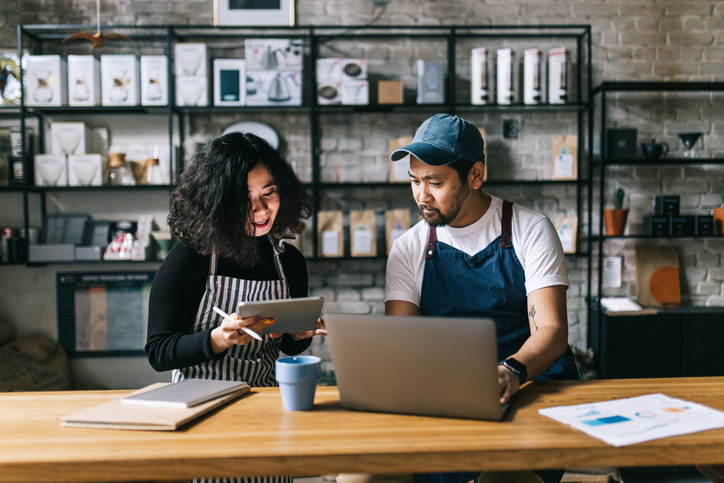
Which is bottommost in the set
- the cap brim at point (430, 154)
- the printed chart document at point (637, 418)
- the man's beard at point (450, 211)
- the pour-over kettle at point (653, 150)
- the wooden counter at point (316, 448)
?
the wooden counter at point (316, 448)

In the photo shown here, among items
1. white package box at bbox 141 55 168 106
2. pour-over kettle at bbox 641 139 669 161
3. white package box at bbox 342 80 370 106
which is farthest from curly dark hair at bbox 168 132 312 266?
pour-over kettle at bbox 641 139 669 161

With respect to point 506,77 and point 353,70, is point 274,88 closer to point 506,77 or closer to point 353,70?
point 353,70

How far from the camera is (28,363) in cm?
302

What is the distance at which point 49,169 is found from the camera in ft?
9.89

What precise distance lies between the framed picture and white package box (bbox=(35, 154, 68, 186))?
1.27 m

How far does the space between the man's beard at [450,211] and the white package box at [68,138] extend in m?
2.49

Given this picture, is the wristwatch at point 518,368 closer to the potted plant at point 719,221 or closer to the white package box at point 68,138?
the potted plant at point 719,221

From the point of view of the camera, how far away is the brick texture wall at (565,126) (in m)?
3.25

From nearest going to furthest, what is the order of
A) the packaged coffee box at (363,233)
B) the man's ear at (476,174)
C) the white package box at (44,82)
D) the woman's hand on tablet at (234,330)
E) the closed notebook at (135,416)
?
the closed notebook at (135,416) → the woman's hand on tablet at (234,330) → the man's ear at (476,174) → the white package box at (44,82) → the packaged coffee box at (363,233)

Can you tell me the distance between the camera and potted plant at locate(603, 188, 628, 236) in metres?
3.07

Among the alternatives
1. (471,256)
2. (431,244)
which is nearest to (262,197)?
(431,244)

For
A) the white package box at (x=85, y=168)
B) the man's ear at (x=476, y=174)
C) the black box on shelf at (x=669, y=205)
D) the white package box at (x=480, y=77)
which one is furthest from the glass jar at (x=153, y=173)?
the black box on shelf at (x=669, y=205)

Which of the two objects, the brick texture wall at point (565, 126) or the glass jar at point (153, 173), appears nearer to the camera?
the glass jar at point (153, 173)

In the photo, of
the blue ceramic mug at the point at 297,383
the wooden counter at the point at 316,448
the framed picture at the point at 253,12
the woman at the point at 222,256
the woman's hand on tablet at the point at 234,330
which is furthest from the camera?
the framed picture at the point at 253,12
